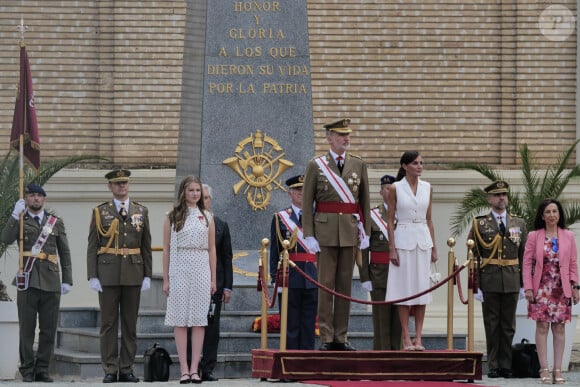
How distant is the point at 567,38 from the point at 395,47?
2.25 metres

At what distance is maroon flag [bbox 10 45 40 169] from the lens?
54.2 ft

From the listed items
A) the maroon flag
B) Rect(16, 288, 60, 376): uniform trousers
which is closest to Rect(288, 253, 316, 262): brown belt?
Rect(16, 288, 60, 376): uniform trousers

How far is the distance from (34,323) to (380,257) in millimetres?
3116

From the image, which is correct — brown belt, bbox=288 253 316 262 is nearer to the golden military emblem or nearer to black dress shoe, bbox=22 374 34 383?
the golden military emblem

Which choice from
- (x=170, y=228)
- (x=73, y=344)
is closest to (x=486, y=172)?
(x=73, y=344)

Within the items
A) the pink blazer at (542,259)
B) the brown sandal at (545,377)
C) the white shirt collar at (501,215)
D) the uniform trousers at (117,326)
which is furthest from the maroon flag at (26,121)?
the brown sandal at (545,377)

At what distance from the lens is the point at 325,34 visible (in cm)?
2312

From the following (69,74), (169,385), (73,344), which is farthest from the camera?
(69,74)

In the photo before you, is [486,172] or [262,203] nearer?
[262,203]

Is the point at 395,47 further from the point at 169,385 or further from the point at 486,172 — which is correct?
the point at 169,385

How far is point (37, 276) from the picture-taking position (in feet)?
50.9

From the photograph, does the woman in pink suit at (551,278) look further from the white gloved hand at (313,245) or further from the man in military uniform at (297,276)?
the white gloved hand at (313,245)

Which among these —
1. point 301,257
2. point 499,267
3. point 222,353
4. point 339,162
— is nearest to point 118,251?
point 222,353

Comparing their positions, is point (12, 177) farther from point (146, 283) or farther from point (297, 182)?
point (297, 182)
